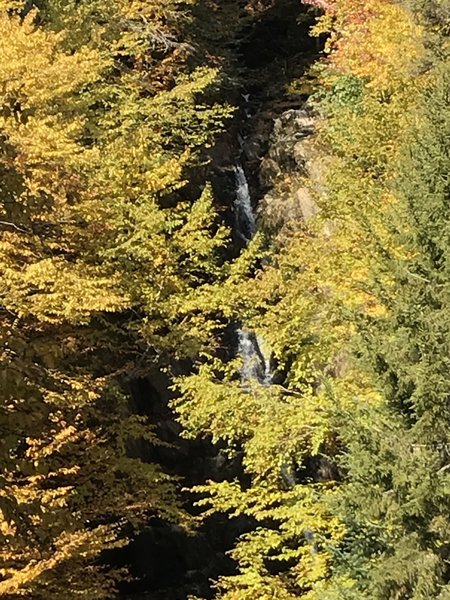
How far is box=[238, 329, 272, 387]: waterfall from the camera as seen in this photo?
1691 cm

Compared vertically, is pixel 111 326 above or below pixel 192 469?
above

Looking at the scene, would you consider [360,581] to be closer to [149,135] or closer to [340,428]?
[340,428]

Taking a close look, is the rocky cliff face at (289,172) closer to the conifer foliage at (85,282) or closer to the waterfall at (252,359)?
the conifer foliage at (85,282)

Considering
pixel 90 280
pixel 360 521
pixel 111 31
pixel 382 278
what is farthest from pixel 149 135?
pixel 360 521

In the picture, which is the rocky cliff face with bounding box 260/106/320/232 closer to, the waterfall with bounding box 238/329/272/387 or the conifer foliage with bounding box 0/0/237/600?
the conifer foliage with bounding box 0/0/237/600

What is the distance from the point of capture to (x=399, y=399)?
9047 millimetres

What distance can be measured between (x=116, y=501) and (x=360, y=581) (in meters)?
3.58

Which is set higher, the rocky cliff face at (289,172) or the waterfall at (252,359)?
the rocky cliff face at (289,172)

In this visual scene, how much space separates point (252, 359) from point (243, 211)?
664cm

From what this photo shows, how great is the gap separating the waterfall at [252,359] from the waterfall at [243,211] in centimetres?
403

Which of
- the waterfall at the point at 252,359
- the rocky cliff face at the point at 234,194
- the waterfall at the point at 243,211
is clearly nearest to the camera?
the rocky cliff face at the point at 234,194

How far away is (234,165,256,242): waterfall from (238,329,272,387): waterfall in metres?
4.03

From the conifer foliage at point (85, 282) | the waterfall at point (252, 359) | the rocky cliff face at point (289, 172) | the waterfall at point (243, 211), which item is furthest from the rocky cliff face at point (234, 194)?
the conifer foliage at point (85, 282)

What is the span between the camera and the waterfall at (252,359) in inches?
666
